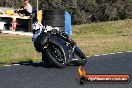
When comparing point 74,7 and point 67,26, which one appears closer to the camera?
point 67,26

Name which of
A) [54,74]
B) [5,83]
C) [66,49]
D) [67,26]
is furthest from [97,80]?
[67,26]

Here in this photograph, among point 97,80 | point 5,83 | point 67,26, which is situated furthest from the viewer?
point 67,26

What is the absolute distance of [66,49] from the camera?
36.4ft

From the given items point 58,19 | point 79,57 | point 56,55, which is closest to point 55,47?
point 56,55

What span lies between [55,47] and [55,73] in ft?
3.11

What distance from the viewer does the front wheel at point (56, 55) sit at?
35.7 feet

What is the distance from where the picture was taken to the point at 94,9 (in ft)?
143

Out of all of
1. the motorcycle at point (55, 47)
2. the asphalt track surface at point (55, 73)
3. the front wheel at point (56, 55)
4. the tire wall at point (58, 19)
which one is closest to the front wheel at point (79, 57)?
the motorcycle at point (55, 47)

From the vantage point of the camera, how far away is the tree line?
135ft

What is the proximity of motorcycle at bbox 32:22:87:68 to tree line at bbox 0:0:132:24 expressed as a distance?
29.6 m

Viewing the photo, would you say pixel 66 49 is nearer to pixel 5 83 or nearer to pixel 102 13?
pixel 5 83

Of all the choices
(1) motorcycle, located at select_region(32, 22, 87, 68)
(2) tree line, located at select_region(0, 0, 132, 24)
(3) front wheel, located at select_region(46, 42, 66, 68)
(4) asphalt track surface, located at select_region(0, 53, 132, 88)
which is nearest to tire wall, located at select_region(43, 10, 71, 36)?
(4) asphalt track surface, located at select_region(0, 53, 132, 88)

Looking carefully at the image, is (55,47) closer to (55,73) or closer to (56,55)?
(56,55)

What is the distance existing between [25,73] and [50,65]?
122 cm
